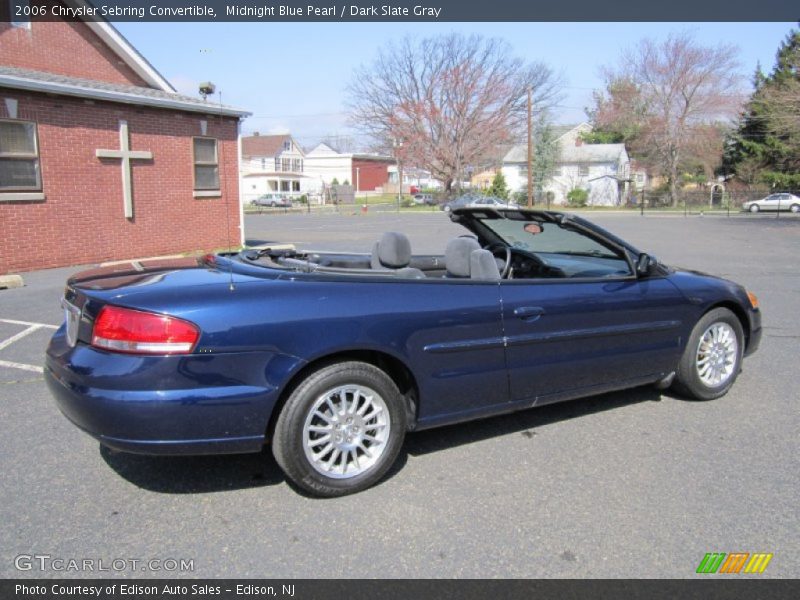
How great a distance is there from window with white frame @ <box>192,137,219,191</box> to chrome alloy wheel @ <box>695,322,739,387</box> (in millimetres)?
12799

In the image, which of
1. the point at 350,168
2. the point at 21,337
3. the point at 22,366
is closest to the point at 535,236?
the point at 22,366

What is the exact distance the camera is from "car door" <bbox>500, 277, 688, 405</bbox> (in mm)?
3848

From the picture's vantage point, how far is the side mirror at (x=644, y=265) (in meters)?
4.39

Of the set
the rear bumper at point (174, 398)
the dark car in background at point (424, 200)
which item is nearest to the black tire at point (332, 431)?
the rear bumper at point (174, 398)

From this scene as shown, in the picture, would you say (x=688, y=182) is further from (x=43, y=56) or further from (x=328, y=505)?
(x=328, y=505)

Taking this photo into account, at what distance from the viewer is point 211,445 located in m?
3.07

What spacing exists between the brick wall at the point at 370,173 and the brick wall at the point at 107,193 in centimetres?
7311

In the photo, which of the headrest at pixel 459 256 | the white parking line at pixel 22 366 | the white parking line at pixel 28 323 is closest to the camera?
the headrest at pixel 459 256

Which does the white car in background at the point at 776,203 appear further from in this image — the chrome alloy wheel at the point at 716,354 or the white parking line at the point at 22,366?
the white parking line at the point at 22,366

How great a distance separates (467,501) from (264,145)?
79962 millimetres

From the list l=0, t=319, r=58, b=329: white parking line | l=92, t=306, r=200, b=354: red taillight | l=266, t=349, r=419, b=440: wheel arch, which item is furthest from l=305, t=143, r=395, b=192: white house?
l=92, t=306, r=200, b=354: red taillight

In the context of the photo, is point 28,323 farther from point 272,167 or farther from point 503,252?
point 272,167

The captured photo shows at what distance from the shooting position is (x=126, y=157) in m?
13.3
